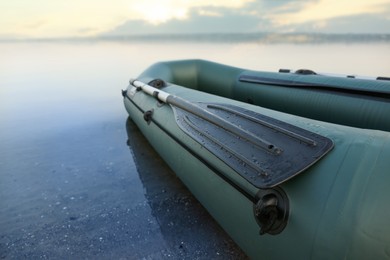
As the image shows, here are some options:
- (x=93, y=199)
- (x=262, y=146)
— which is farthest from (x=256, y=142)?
(x=93, y=199)

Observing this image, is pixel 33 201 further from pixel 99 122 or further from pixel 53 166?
pixel 99 122

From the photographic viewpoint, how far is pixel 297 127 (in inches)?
67.5

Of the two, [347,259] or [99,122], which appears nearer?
[347,259]

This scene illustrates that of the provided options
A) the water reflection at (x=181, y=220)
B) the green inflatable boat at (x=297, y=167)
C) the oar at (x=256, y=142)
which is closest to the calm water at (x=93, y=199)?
the water reflection at (x=181, y=220)

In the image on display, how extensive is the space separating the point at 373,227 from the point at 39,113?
24.0 feet

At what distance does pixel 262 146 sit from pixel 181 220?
1.40 m

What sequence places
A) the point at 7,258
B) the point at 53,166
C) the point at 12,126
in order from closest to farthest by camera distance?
the point at 7,258, the point at 53,166, the point at 12,126

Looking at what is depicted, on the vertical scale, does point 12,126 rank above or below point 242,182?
below

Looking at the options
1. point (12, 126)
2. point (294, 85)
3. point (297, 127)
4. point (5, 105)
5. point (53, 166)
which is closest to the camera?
point (297, 127)

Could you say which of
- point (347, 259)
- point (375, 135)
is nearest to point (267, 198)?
point (347, 259)

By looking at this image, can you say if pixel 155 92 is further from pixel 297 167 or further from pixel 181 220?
pixel 297 167

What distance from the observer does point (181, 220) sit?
2.66 m

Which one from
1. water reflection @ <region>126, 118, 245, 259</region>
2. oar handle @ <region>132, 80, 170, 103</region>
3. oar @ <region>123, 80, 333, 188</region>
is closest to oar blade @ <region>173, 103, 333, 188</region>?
oar @ <region>123, 80, 333, 188</region>

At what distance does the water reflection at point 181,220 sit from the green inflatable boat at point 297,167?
0.34m
